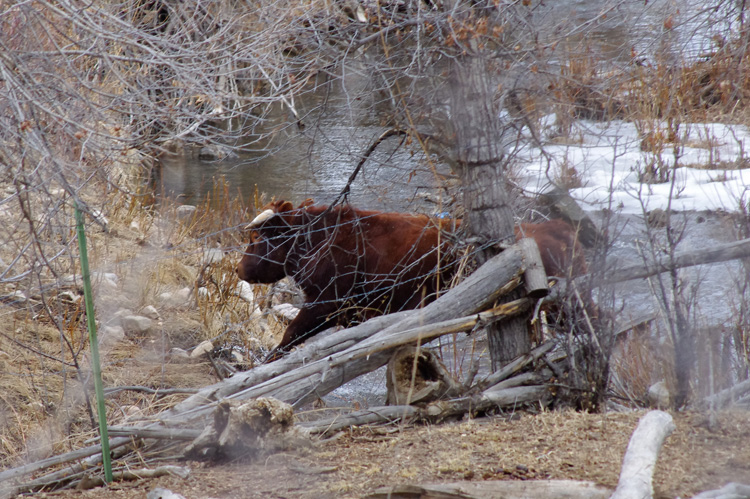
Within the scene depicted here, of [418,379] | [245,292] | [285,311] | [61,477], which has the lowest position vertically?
[61,477]

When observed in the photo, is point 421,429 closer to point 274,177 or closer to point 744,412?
point 744,412

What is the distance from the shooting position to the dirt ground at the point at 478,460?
2.76m

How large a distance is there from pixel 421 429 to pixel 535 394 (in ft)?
2.56

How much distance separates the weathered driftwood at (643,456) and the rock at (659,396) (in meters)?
0.71

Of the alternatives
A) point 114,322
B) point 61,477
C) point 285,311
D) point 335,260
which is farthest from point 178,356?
point 61,477

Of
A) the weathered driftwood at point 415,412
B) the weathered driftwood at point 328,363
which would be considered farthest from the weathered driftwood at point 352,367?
the weathered driftwood at point 415,412

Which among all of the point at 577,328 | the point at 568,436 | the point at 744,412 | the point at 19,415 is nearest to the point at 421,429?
the point at 568,436

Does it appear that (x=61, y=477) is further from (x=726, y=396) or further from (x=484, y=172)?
(x=726, y=396)

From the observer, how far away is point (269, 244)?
5598mm

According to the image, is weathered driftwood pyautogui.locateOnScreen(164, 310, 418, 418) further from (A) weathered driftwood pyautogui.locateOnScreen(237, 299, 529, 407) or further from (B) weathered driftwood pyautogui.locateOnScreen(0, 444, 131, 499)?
(B) weathered driftwood pyautogui.locateOnScreen(0, 444, 131, 499)

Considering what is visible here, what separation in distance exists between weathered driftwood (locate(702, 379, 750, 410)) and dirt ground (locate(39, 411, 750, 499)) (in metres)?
0.08

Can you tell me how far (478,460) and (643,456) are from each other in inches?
25.9

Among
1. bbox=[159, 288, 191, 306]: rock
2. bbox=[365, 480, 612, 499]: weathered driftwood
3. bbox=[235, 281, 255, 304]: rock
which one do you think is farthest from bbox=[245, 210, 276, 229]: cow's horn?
bbox=[365, 480, 612, 499]: weathered driftwood

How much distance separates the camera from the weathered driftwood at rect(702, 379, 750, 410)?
3.28 metres
